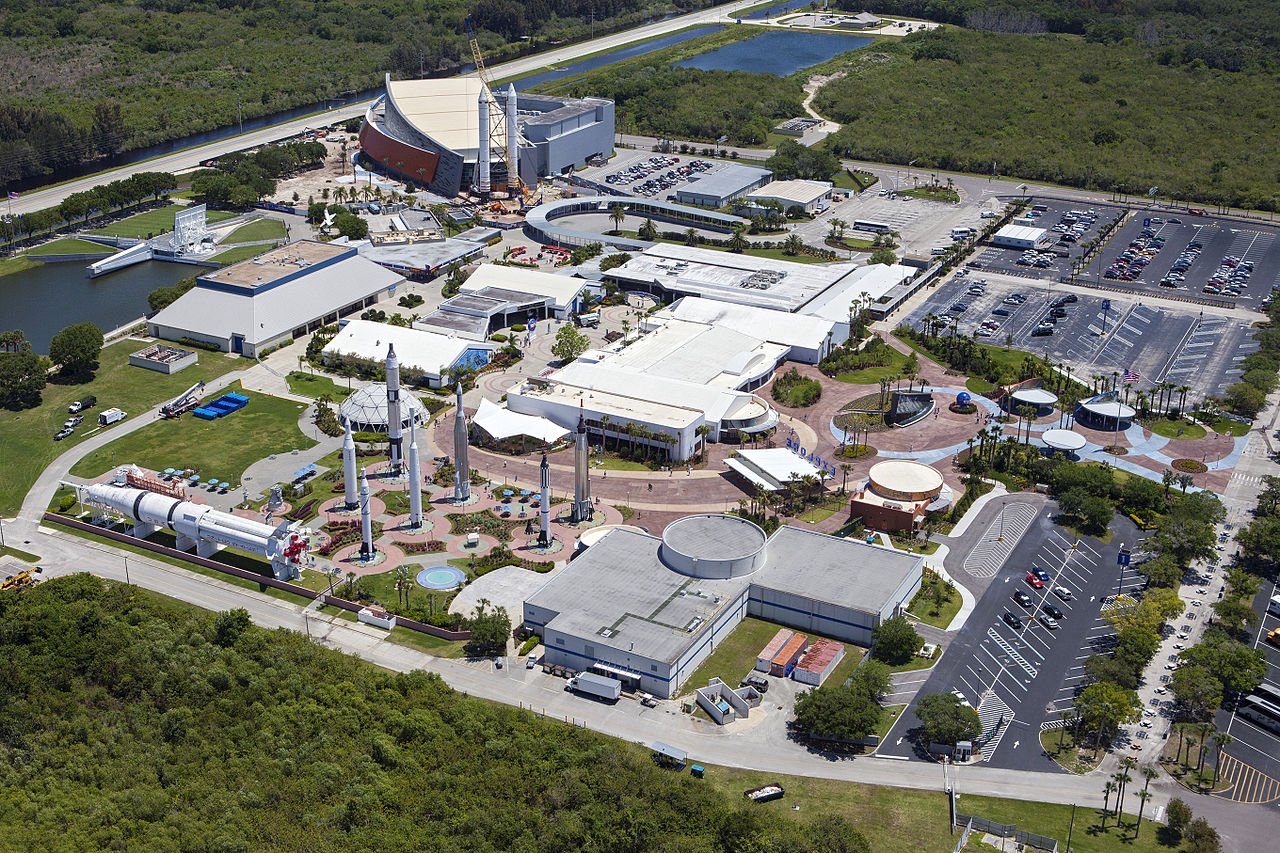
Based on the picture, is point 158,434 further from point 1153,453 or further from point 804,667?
point 1153,453

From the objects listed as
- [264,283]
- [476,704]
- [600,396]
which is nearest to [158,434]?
[264,283]

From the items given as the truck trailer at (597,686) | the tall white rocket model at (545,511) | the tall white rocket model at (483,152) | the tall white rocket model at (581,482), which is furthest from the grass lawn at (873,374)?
the tall white rocket model at (483,152)

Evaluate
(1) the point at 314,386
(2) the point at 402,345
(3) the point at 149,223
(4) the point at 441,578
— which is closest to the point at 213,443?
(1) the point at 314,386

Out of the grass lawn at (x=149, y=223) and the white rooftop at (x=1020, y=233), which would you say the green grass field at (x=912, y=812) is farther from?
the grass lawn at (x=149, y=223)

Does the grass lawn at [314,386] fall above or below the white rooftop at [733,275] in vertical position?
below

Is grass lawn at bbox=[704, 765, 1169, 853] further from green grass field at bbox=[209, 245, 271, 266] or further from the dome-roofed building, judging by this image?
green grass field at bbox=[209, 245, 271, 266]

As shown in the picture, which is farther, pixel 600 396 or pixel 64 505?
pixel 600 396

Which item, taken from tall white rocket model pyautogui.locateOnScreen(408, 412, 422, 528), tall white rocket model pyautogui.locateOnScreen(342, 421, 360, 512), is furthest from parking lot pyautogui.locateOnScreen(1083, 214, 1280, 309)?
tall white rocket model pyautogui.locateOnScreen(342, 421, 360, 512)
